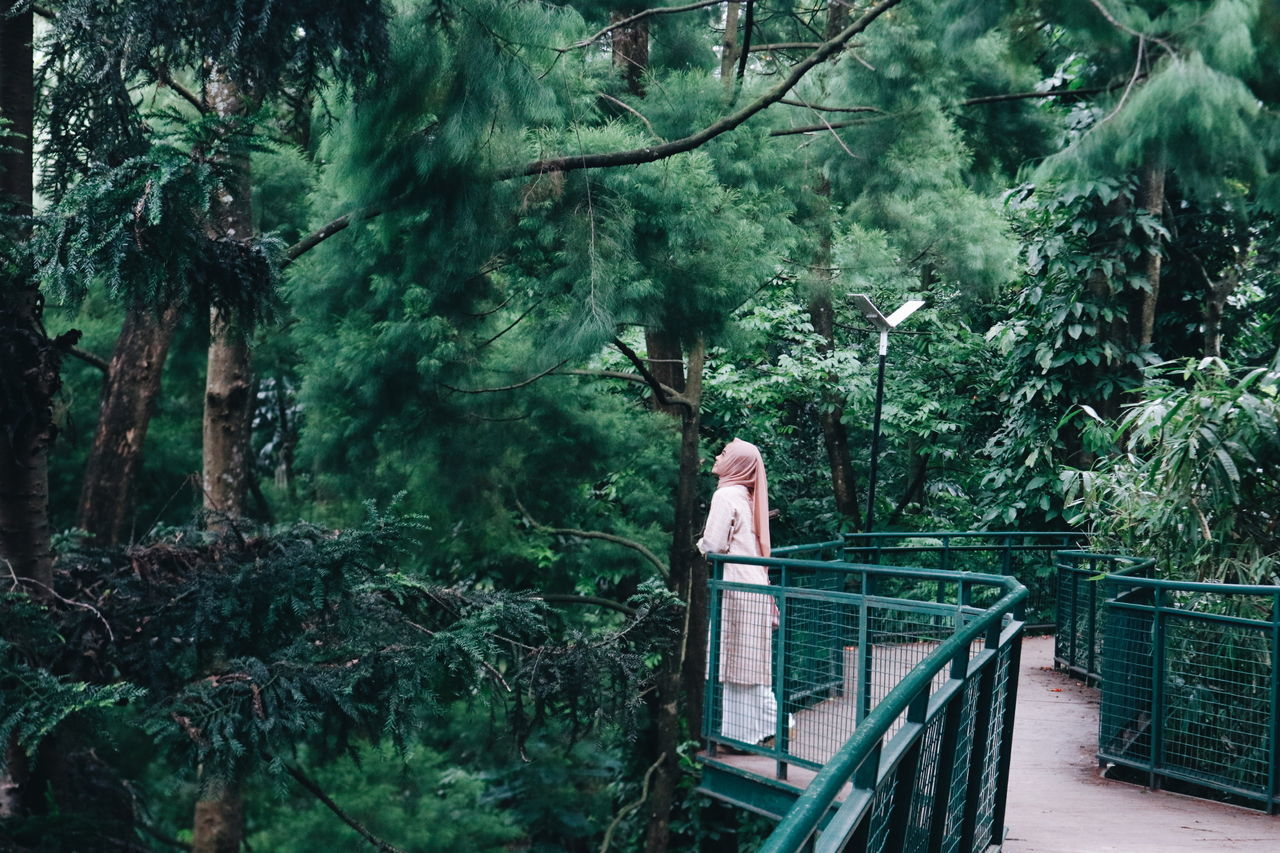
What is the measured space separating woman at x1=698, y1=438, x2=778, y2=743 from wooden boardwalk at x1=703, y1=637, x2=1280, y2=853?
11.8 inches

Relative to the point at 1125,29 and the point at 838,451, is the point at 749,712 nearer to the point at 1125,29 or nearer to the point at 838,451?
the point at 1125,29

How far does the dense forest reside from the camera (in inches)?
261

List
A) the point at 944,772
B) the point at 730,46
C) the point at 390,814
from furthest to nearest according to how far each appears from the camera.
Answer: the point at 730,46 < the point at 390,814 < the point at 944,772

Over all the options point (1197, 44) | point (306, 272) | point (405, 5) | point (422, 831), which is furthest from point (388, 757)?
point (1197, 44)

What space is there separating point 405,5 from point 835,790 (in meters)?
7.01

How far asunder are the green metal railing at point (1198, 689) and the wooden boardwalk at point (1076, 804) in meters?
0.23

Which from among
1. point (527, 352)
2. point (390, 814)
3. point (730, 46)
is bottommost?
point (390, 814)

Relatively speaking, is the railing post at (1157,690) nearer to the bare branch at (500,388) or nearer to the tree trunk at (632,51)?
the bare branch at (500,388)

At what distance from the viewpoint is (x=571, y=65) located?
398 inches

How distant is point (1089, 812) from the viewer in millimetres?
6895

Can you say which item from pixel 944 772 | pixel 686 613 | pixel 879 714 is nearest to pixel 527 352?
pixel 686 613

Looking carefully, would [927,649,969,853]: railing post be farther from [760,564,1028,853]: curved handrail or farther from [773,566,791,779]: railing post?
[773,566,791,779]: railing post

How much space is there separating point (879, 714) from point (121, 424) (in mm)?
12856

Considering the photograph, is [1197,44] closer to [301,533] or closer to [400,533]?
[400,533]
